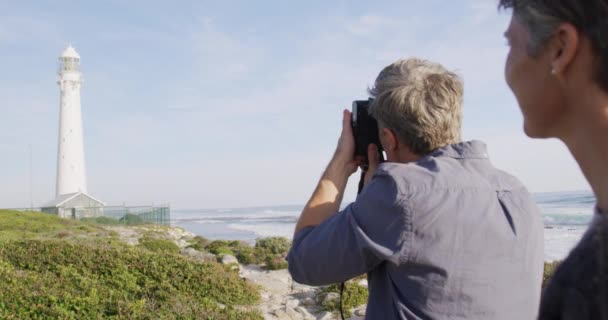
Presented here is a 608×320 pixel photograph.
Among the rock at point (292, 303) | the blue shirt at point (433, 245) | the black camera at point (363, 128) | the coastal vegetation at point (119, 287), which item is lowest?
the rock at point (292, 303)

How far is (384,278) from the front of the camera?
6.52 feet

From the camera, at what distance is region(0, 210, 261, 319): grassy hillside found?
21.0 feet

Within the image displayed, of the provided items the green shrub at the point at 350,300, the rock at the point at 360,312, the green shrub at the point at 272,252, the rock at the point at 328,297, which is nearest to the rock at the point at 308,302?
the rock at the point at 328,297

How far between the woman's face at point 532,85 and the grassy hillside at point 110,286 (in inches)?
233

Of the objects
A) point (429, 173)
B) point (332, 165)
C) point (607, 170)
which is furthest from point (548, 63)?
point (332, 165)

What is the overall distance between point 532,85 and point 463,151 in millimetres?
1057

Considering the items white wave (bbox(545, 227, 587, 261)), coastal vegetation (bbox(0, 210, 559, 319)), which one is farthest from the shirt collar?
white wave (bbox(545, 227, 587, 261))

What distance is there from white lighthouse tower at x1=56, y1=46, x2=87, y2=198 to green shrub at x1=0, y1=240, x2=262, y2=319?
29730 millimetres

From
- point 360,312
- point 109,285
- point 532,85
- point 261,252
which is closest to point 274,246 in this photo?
point 261,252

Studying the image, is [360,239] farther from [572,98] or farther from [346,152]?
[572,98]

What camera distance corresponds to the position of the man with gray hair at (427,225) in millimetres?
1865

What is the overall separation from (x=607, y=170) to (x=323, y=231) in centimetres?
114

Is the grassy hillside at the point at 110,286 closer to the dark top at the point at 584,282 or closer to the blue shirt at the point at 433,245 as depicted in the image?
the blue shirt at the point at 433,245

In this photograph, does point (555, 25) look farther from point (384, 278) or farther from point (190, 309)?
point (190, 309)
